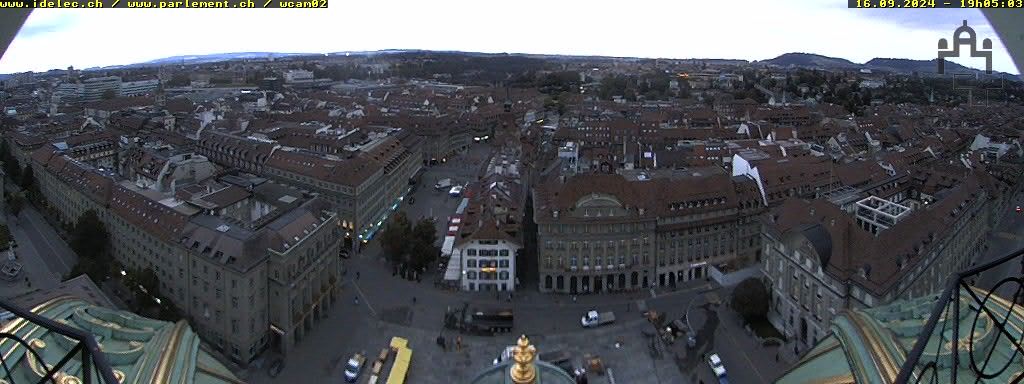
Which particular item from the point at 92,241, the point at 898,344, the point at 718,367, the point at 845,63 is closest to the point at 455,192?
the point at 92,241

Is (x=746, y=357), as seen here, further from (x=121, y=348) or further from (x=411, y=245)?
(x=121, y=348)

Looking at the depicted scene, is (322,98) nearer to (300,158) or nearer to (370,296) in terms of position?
(300,158)

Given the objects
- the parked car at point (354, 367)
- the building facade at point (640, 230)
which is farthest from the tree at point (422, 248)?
the parked car at point (354, 367)

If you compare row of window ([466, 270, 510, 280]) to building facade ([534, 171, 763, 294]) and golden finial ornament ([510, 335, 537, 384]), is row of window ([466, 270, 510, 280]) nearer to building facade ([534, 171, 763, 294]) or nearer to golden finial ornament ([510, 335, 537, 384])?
building facade ([534, 171, 763, 294])

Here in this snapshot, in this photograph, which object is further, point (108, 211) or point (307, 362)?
point (108, 211)

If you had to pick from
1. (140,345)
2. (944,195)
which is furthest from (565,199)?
(140,345)
